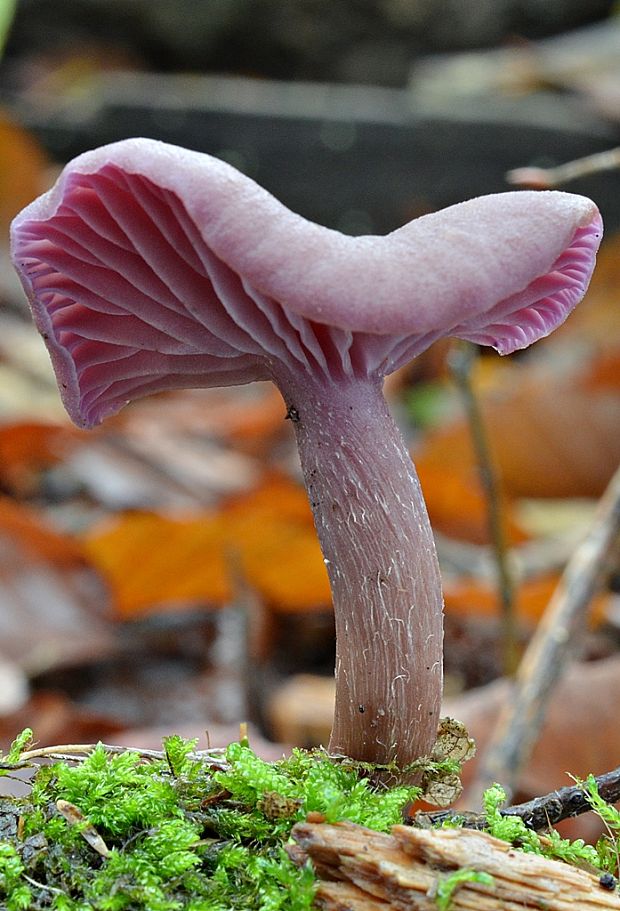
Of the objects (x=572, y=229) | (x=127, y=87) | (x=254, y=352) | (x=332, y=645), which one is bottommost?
(x=332, y=645)

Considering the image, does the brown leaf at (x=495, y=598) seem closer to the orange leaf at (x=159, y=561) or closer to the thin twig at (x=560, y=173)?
the orange leaf at (x=159, y=561)

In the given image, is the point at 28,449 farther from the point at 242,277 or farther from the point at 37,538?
the point at 242,277

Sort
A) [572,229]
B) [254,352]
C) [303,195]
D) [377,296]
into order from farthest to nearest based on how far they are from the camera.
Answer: [303,195] → [254,352] → [572,229] → [377,296]

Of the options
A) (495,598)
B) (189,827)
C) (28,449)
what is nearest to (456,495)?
(495,598)

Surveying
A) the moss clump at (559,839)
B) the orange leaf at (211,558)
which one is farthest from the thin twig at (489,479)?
the moss clump at (559,839)

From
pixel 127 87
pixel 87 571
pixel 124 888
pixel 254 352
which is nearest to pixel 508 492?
pixel 87 571

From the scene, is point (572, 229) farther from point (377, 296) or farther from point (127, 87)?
point (127, 87)
